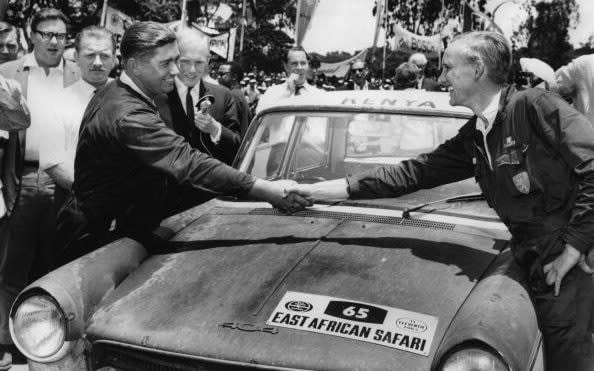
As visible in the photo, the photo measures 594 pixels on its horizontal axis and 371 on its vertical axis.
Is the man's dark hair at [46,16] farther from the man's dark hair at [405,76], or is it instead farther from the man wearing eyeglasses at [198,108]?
the man's dark hair at [405,76]

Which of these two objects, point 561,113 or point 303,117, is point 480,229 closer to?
point 561,113

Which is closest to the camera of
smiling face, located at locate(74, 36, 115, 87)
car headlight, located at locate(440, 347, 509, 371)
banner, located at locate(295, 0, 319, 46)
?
car headlight, located at locate(440, 347, 509, 371)

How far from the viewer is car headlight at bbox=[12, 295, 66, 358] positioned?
109 inches

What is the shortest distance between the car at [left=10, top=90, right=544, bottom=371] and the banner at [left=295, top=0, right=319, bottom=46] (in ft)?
30.6

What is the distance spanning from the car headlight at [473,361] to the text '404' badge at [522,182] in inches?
32.4

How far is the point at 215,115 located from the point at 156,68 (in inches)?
70.0

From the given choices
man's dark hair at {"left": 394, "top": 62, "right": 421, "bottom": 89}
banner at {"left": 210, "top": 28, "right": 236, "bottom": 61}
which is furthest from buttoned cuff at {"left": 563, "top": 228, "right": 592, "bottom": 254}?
banner at {"left": 210, "top": 28, "right": 236, "bottom": 61}

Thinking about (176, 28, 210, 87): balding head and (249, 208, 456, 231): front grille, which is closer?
(249, 208, 456, 231): front grille

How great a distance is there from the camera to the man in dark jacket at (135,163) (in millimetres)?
3336

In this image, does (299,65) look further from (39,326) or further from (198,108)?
(39,326)

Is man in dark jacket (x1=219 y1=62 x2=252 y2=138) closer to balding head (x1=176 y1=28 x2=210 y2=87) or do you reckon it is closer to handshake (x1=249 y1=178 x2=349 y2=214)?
balding head (x1=176 y1=28 x2=210 y2=87)

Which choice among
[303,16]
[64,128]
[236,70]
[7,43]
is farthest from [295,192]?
[303,16]

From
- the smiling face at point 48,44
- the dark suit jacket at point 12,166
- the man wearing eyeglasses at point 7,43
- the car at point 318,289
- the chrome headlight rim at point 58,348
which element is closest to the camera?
the car at point 318,289

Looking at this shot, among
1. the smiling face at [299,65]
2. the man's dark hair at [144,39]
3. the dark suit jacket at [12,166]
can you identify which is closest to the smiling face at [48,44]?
the dark suit jacket at [12,166]
